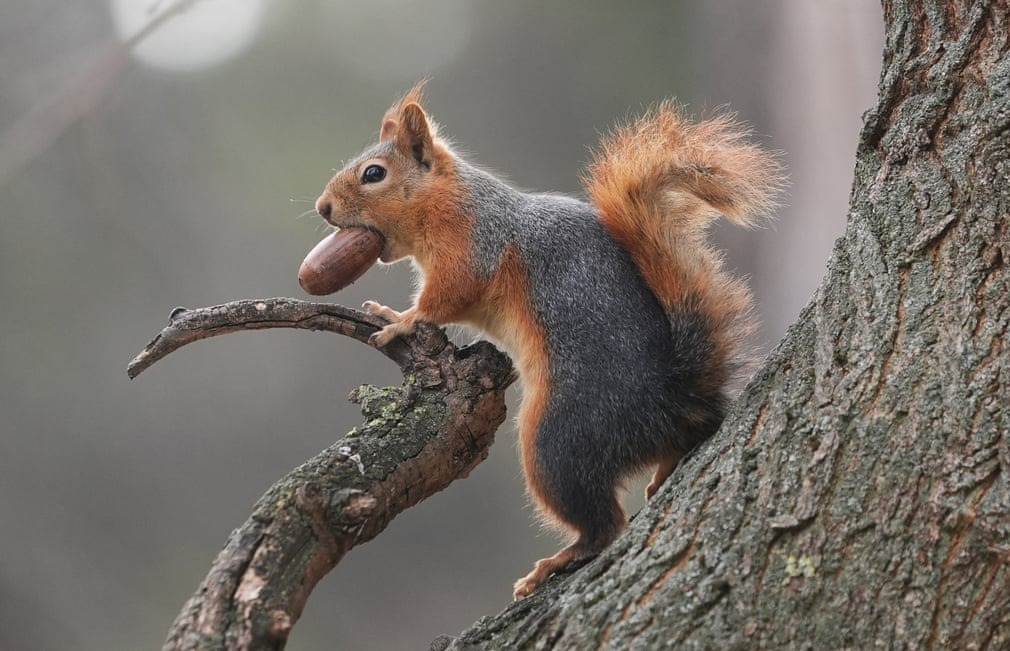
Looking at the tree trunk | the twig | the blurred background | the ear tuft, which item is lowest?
the tree trunk

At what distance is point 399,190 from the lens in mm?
1930

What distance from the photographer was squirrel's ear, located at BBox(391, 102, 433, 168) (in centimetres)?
199

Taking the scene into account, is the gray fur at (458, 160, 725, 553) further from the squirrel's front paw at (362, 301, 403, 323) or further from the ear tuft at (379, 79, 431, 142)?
the ear tuft at (379, 79, 431, 142)

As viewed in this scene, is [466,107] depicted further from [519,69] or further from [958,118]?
[958,118]

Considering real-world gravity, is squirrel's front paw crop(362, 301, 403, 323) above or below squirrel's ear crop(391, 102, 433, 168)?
below

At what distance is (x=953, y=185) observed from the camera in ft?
3.60

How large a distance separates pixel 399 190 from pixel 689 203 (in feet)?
2.06

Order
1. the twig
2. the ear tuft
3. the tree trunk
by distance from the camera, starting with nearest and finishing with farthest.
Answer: the tree trunk
the twig
the ear tuft

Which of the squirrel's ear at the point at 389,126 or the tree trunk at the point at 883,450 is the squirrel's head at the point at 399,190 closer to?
the squirrel's ear at the point at 389,126

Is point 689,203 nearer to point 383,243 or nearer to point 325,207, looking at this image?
point 383,243

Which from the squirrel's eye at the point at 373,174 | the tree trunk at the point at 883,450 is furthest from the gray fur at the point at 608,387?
the squirrel's eye at the point at 373,174

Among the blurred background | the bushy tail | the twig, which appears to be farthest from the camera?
the blurred background

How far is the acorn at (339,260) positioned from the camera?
66.6 inches

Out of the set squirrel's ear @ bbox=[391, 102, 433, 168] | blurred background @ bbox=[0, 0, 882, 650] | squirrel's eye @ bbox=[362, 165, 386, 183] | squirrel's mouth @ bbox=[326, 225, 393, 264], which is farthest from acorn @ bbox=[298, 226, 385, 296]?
blurred background @ bbox=[0, 0, 882, 650]
